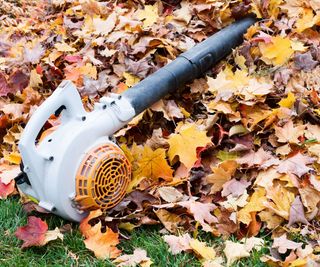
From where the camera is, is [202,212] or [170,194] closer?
[202,212]

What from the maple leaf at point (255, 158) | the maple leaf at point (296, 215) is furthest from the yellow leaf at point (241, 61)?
the maple leaf at point (296, 215)

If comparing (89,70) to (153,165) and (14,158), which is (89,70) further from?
(153,165)

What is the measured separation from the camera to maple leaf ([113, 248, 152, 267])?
7.10ft

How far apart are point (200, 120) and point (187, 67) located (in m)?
0.32

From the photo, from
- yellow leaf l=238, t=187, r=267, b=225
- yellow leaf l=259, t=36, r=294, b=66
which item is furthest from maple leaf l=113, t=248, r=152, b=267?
yellow leaf l=259, t=36, r=294, b=66

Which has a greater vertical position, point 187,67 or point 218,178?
point 187,67

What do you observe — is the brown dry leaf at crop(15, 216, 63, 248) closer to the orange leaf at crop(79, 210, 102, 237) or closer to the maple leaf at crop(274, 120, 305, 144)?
the orange leaf at crop(79, 210, 102, 237)

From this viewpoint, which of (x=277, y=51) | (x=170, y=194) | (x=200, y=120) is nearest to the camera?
(x=170, y=194)

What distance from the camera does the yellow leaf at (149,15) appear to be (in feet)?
→ 11.9

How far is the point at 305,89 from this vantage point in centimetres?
286

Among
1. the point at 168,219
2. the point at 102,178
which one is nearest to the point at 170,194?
the point at 168,219

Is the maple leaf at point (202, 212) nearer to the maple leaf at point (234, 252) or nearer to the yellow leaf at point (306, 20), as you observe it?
the maple leaf at point (234, 252)

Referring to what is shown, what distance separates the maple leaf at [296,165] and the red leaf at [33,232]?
1090 mm

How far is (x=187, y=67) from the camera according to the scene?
2.98m
